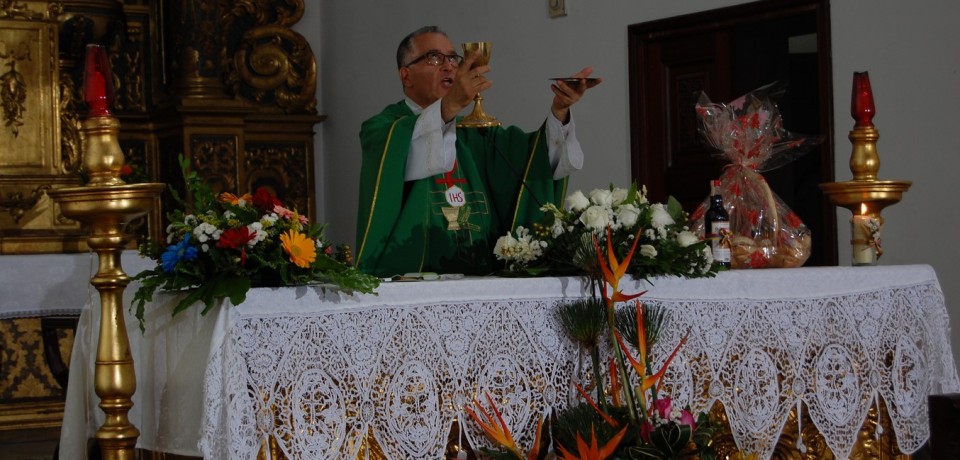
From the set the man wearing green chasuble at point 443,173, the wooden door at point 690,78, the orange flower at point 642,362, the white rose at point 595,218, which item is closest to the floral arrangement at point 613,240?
the white rose at point 595,218

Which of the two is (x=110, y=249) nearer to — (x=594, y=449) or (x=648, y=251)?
(x=594, y=449)

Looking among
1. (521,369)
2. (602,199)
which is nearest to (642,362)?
(521,369)

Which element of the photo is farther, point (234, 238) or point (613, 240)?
point (613, 240)

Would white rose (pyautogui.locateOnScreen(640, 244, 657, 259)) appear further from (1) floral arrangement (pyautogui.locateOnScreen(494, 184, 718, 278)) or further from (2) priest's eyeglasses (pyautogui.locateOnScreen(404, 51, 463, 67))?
(2) priest's eyeglasses (pyautogui.locateOnScreen(404, 51, 463, 67))

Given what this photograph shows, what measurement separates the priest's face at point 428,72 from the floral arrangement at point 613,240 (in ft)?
4.68

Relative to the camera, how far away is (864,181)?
4.70 meters

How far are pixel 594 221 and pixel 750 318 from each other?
0.59 meters

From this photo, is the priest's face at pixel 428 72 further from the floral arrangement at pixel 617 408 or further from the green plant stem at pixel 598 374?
the green plant stem at pixel 598 374

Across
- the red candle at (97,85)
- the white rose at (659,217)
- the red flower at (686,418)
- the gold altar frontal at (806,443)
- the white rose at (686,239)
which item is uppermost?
the red candle at (97,85)

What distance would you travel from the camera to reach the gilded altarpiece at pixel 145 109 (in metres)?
7.66

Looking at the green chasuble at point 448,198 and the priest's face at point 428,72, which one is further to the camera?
the priest's face at point 428,72

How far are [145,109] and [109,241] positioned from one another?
5.40 meters

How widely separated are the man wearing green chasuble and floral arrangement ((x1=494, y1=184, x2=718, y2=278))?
0.53 meters

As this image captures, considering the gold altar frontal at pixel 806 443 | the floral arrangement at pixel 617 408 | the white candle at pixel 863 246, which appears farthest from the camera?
the white candle at pixel 863 246
